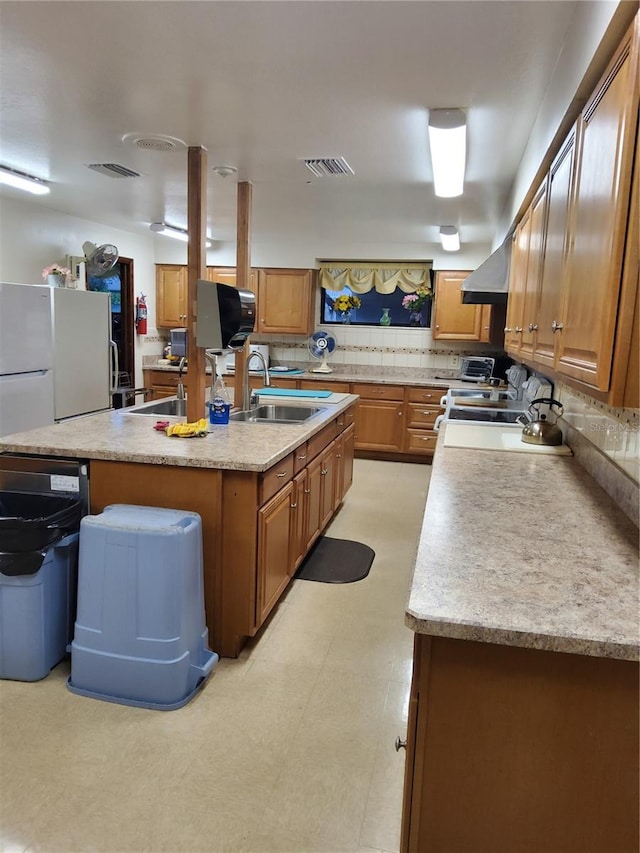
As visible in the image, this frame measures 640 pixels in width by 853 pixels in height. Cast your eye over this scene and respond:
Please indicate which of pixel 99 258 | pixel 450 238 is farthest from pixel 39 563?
pixel 450 238

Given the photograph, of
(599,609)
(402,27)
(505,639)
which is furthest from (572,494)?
(402,27)

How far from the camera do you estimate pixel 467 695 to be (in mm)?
1133

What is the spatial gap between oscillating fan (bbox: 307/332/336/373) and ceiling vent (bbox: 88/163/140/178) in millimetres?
3122

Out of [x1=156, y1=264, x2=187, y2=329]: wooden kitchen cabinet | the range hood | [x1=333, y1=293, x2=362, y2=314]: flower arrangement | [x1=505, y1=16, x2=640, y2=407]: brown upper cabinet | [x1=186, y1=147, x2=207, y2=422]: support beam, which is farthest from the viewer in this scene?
[x1=156, y1=264, x2=187, y2=329]: wooden kitchen cabinet

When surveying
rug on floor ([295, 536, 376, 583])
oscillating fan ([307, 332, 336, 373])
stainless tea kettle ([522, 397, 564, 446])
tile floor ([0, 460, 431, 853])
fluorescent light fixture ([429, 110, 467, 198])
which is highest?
fluorescent light fixture ([429, 110, 467, 198])

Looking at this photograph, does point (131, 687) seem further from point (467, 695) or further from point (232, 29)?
point (232, 29)

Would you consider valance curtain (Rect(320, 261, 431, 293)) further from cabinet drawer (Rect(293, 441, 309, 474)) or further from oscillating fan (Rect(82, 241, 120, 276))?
cabinet drawer (Rect(293, 441, 309, 474))

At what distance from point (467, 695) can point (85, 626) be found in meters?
1.59

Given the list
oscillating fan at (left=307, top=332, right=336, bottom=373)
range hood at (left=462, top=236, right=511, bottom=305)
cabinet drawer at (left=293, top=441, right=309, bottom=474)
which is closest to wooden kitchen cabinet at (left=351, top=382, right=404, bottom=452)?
oscillating fan at (left=307, top=332, right=336, bottom=373)

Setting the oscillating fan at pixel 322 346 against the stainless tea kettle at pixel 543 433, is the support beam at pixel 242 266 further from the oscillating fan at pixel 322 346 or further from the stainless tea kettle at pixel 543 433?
the oscillating fan at pixel 322 346

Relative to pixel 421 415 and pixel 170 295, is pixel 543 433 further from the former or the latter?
pixel 170 295

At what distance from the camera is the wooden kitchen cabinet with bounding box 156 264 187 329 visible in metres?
7.06

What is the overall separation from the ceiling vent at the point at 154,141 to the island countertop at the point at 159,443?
5.01 feet

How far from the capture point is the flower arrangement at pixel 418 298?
263 inches
